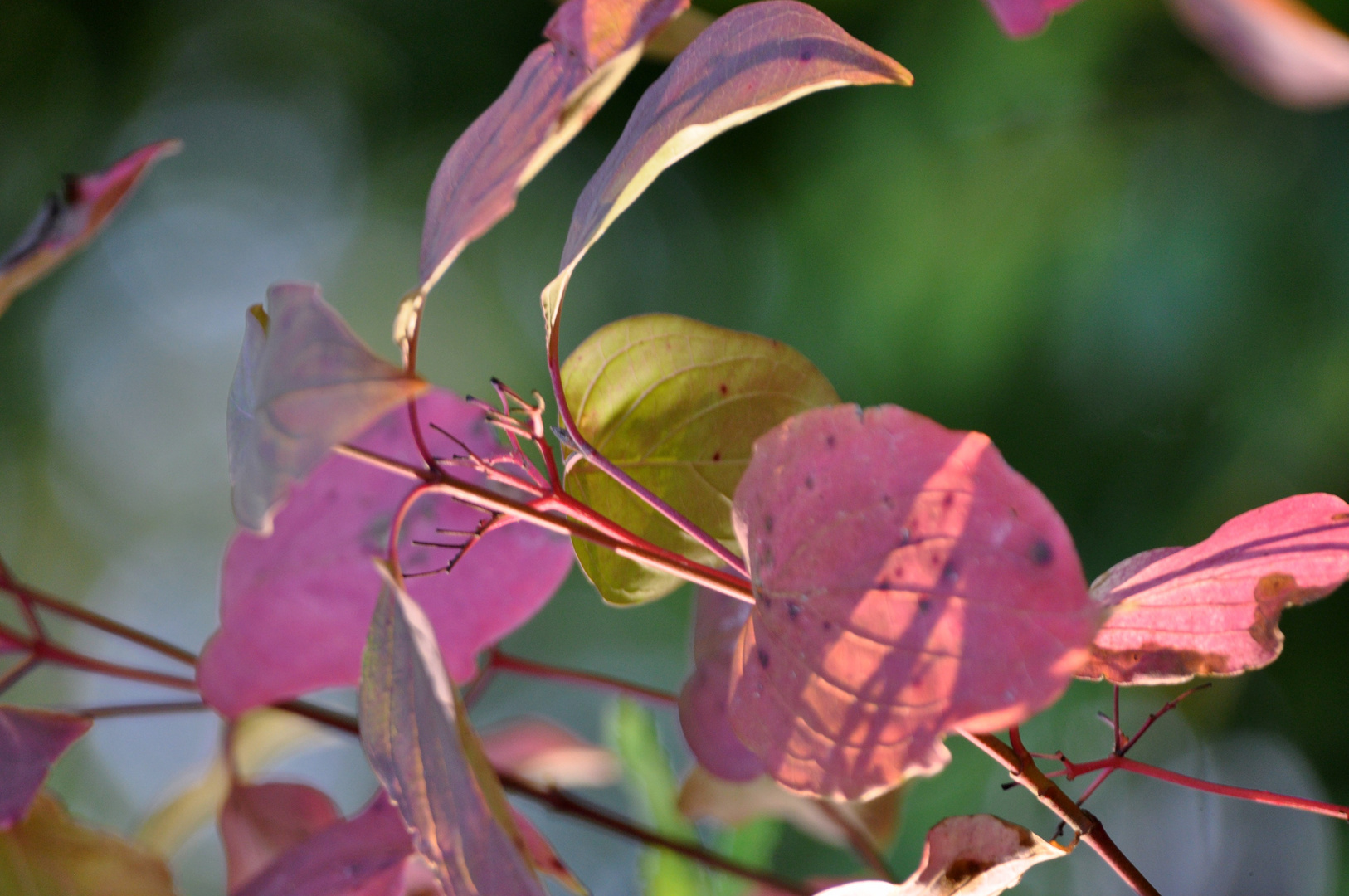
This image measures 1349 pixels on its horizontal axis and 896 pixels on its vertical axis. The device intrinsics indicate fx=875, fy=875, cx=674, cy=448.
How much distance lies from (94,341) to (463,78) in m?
0.92

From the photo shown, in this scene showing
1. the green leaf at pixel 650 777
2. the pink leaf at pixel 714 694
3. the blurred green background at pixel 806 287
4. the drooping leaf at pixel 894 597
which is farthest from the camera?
the blurred green background at pixel 806 287

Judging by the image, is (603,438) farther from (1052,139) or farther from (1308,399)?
(1052,139)

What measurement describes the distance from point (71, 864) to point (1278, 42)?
0.32 metres

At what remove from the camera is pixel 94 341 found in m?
1.67

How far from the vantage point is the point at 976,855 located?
0.13 m

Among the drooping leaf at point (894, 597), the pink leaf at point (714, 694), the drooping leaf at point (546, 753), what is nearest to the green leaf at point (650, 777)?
the drooping leaf at point (546, 753)

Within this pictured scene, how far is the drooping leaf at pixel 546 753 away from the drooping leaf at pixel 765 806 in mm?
70

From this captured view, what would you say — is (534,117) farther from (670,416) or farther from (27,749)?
(27,749)

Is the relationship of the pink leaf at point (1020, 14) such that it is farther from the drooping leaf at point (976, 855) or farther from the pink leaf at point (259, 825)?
the pink leaf at point (259, 825)

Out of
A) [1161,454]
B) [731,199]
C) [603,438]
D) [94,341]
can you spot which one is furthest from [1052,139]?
[94,341]

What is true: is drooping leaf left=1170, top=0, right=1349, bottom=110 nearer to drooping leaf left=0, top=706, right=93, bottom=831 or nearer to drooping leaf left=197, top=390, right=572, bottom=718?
drooping leaf left=197, top=390, right=572, bottom=718

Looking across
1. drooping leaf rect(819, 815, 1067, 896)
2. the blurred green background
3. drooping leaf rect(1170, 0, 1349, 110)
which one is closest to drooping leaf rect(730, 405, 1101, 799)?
drooping leaf rect(819, 815, 1067, 896)

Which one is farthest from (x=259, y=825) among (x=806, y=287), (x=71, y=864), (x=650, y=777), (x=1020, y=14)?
(x=806, y=287)

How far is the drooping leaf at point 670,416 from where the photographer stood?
0.17m
